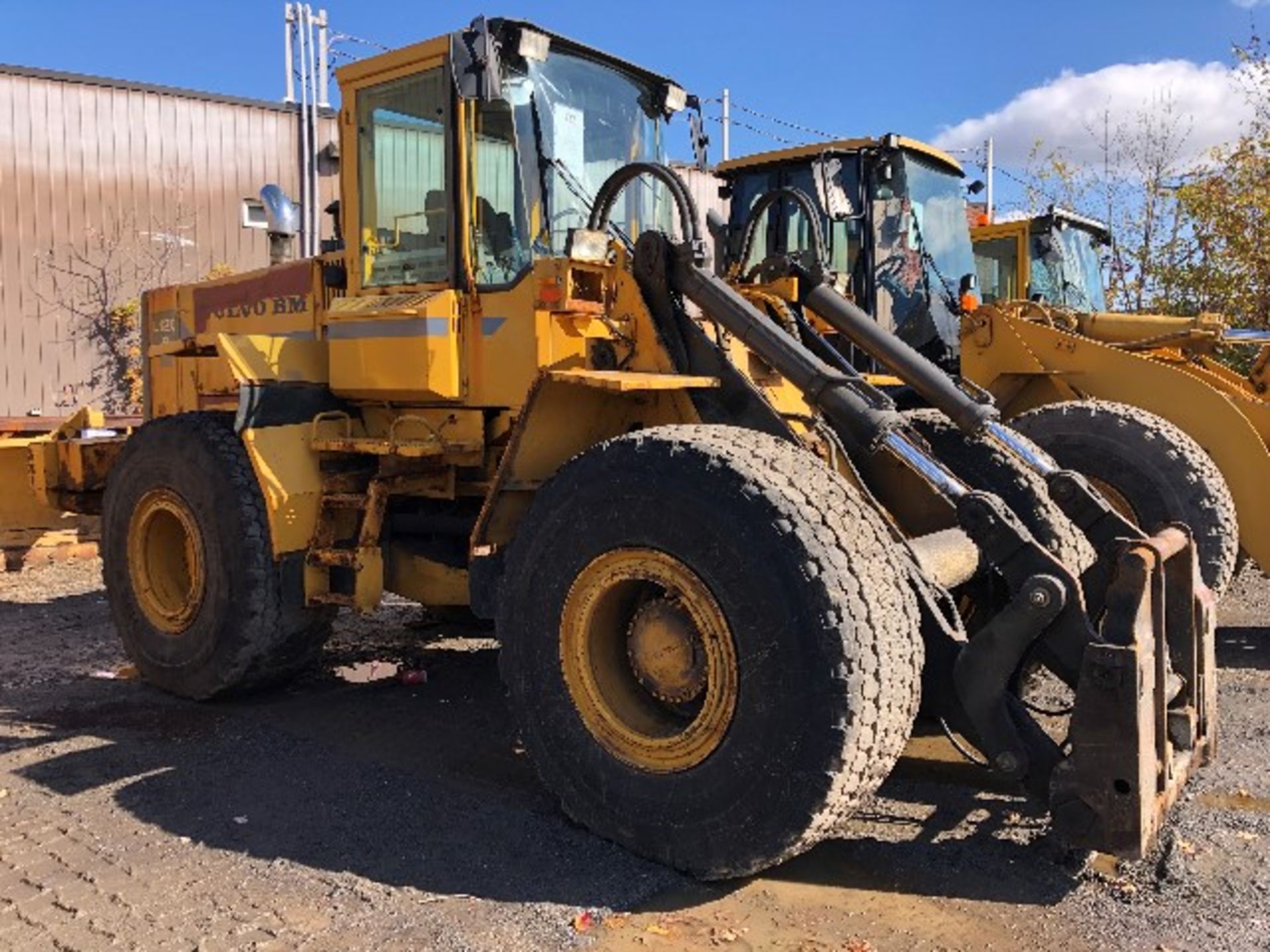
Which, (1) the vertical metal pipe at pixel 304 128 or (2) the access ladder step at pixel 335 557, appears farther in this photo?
(1) the vertical metal pipe at pixel 304 128

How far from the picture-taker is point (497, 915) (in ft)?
11.1

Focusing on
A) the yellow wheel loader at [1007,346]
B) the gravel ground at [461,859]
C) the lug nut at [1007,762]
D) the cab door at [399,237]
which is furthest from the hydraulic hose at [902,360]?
the cab door at [399,237]

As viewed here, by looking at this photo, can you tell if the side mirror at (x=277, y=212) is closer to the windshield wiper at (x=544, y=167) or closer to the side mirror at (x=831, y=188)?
the windshield wiper at (x=544, y=167)

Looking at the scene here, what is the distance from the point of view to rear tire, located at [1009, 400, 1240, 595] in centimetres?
653

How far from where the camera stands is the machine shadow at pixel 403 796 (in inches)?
144

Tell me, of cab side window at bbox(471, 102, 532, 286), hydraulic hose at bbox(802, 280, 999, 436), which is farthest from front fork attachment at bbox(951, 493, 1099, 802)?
cab side window at bbox(471, 102, 532, 286)

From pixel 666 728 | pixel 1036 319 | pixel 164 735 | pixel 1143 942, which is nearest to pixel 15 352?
pixel 164 735

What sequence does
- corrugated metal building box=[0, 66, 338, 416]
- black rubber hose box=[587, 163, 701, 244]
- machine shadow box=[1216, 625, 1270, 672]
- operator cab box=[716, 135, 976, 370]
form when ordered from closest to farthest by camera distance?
black rubber hose box=[587, 163, 701, 244], machine shadow box=[1216, 625, 1270, 672], operator cab box=[716, 135, 976, 370], corrugated metal building box=[0, 66, 338, 416]

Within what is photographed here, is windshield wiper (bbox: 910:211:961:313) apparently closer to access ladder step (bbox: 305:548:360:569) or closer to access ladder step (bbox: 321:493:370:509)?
access ladder step (bbox: 321:493:370:509)

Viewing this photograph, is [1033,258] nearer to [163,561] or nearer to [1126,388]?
[1126,388]

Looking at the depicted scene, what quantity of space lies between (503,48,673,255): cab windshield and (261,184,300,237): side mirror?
2183 mm

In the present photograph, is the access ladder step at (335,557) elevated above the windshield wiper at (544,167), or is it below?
below

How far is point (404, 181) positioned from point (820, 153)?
4385mm

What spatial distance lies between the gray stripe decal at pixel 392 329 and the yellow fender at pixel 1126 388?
181 inches
